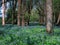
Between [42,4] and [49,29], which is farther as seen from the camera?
[42,4]

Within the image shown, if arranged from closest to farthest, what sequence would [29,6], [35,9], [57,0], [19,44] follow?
[19,44] → [57,0] → [29,6] → [35,9]

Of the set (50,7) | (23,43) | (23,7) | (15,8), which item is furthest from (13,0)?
(23,43)

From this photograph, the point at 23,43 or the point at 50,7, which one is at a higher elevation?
the point at 50,7

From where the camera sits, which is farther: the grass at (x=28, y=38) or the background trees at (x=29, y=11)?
the background trees at (x=29, y=11)

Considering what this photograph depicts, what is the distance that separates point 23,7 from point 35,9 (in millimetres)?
10678

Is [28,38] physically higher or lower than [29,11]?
lower

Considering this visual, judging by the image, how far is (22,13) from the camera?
28781mm

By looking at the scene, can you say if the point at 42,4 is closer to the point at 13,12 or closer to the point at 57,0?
the point at 13,12

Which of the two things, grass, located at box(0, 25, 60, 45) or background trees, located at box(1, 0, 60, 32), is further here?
background trees, located at box(1, 0, 60, 32)

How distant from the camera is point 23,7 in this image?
28.9 metres

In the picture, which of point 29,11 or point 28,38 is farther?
point 29,11

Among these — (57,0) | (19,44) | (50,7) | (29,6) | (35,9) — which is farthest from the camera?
(35,9)

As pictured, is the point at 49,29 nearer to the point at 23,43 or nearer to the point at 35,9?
the point at 23,43

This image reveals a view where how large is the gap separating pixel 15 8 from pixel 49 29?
21.0 metres
